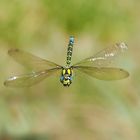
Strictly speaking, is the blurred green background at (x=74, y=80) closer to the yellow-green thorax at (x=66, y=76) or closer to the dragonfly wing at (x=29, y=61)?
the dragonfly wing at (x=29, y=61)

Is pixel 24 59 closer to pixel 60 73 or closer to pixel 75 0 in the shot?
pixel 60 73

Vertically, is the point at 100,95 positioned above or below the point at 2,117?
above

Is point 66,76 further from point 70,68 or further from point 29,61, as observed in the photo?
point 29,61

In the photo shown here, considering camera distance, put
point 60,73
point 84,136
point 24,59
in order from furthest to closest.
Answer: point 84,136 < point 24,59 < point 60,73

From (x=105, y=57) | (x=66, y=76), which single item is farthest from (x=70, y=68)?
(x=105, y=57)

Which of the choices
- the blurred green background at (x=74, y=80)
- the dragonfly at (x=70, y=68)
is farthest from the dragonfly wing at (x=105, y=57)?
the blurred green background at (x=74, y=80)

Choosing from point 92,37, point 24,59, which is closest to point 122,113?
point 92,37

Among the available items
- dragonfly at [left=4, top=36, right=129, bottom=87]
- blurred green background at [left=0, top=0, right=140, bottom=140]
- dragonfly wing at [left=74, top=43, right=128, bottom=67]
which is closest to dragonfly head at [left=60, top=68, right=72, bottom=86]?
dragonfly at [left=4, top=36, right=129, bottom=87]
